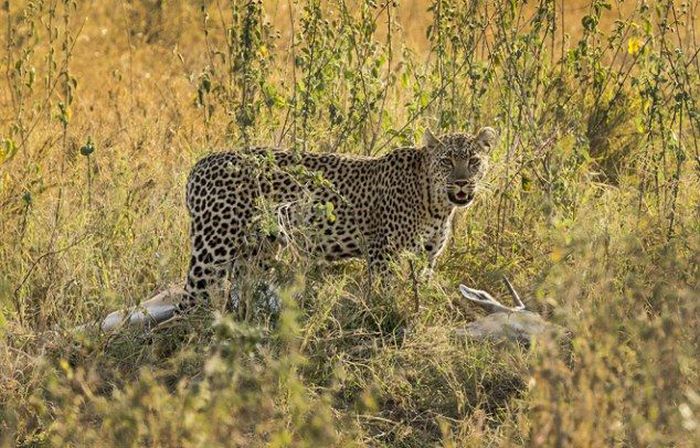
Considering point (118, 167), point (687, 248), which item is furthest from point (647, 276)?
point (118, 167)

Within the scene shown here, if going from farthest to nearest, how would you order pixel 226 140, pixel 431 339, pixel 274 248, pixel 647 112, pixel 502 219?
pixel 226 140, pixel 647 112, pixel 502 219, pixel 274 248, pixel 431 339

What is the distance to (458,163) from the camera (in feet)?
26.5

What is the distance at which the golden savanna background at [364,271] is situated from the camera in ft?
17.6

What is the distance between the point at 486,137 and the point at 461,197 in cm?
37

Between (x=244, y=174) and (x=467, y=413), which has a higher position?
(x=244, y=174)

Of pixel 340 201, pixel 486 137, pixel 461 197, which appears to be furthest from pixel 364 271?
pixel 486 137

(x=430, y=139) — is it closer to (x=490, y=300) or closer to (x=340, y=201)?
(x=340, y=201)

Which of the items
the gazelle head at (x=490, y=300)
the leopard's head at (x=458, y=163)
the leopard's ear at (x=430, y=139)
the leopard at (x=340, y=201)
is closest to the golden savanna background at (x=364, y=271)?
the gazelle head at (x=490, y=300)

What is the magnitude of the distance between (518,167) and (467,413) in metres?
2.26

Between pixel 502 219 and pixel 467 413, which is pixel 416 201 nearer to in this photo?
pixel 502 219

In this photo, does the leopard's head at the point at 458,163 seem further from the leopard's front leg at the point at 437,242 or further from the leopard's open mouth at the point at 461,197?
the leopard's front leg at the point at 437,242

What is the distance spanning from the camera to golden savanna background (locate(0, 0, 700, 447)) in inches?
212

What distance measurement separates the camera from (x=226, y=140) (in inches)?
402

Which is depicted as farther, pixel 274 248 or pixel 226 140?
pixel 226 140
